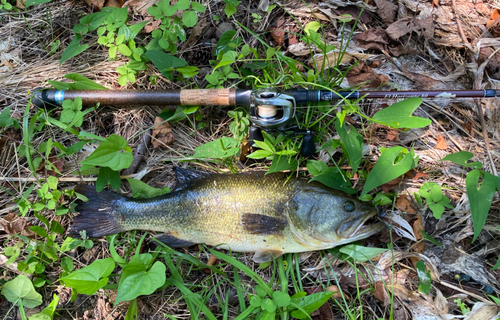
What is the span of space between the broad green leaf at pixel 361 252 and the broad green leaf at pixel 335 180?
1.77 feet

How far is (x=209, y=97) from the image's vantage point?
3191 millimetres

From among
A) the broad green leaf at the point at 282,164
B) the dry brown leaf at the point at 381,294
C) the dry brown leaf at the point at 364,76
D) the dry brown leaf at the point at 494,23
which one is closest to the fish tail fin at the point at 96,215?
the broad green leaf at the point at 282,164

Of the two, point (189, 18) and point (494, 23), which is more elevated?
point (189, 18)

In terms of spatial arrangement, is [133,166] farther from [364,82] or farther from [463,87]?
[463,87]

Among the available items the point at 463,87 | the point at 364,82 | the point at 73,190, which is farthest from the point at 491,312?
the point at 73,190

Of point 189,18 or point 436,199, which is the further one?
point 189,18

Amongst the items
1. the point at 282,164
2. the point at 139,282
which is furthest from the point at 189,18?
the point at 139,282

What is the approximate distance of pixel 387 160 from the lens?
2717 millimetres

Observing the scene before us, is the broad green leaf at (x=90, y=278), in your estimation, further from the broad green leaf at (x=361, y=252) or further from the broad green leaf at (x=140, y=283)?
the broad green leaf at (x=361, y=252)

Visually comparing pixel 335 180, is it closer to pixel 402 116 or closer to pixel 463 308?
pixel 402 116

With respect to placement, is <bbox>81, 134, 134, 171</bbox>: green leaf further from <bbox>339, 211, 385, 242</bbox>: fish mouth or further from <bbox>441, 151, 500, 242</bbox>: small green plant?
<bbox>441, 151, 500, 242</bbox>: small green plant

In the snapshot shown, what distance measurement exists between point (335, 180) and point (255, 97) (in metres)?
1.05

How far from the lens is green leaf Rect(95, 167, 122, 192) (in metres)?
3.31

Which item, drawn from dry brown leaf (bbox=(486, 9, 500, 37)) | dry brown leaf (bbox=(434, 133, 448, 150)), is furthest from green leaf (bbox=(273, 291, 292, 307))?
dry brown leaf (bbox=(486, 9, 500, 37))
